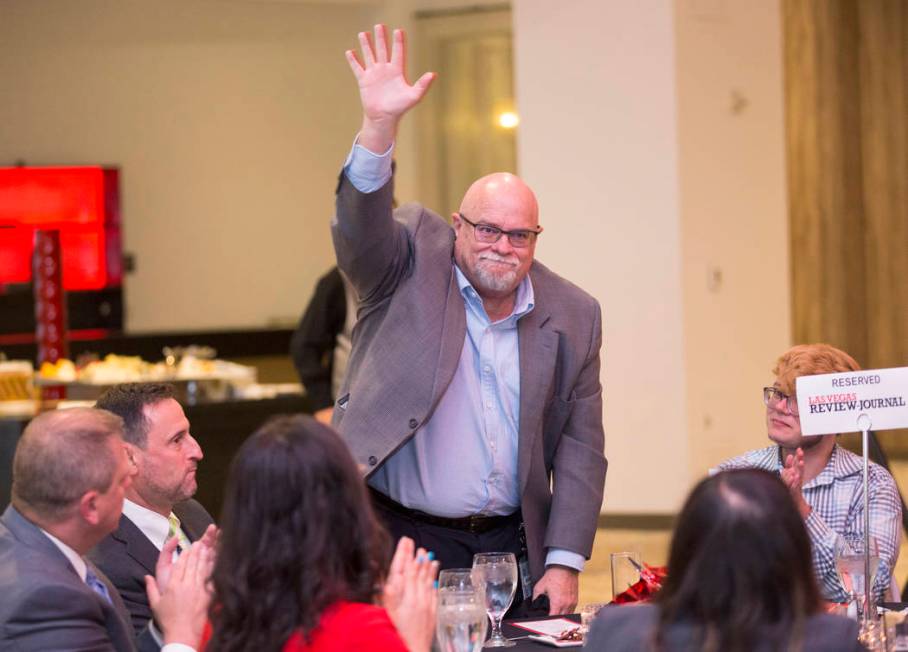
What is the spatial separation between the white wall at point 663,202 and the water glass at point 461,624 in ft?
18.1

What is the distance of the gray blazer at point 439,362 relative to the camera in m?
3.53

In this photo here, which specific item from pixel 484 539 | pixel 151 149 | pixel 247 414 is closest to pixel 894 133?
pixel 247 414

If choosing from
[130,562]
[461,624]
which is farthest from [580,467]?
[461,624]

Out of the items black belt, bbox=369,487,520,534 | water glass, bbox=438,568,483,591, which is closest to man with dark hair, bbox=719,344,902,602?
black belt, bbox=369,487,520,534

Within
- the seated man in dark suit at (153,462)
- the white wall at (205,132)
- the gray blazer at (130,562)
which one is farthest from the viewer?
the white wall at (205,132)

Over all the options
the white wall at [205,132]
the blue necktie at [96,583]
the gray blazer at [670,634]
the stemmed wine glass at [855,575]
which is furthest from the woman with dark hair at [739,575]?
the white wall at [205,132]

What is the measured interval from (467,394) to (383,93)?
0.84 meters

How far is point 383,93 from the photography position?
3.32 meters

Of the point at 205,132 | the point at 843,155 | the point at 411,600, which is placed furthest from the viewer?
the point at 205,132

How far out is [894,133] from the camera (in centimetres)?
1048

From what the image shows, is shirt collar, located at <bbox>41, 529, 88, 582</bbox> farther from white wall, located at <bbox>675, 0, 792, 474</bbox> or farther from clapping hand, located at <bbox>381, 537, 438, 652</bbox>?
white wall, located at <bbox>675, 0, 792, 474</bbox>

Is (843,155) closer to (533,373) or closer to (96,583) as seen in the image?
(533,373)

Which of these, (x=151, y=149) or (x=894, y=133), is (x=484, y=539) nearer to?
(x=894, y=133)

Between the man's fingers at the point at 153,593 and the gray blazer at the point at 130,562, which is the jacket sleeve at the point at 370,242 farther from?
the man's fingers at the point at 153,593
